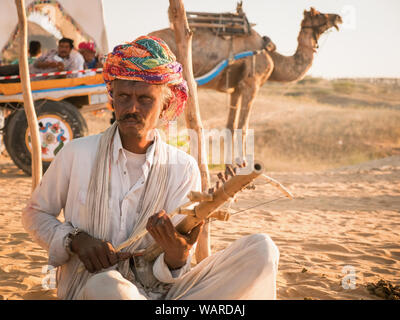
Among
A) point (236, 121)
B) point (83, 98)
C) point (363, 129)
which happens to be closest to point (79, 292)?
point (83, 98)

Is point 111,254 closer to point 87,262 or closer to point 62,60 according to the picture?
point 87,262

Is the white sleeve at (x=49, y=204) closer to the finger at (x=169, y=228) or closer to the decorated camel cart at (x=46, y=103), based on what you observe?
the finger at (x=169, y=228)

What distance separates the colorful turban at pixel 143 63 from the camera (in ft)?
7.53

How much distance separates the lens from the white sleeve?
228cm

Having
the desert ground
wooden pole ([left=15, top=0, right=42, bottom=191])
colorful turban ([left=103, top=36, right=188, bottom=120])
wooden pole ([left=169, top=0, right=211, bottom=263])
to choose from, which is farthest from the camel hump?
colorful turban ([left=103, top=36, right=188, bottom=120])

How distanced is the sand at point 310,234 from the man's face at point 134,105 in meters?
0.63

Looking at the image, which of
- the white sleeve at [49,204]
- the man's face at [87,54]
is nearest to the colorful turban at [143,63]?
the white sleeve at [49,204]

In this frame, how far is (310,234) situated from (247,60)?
5.32 meters

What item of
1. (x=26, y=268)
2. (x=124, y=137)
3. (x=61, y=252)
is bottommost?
(x=26, y=268)

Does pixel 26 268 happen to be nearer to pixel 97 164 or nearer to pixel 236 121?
pixel 97 164

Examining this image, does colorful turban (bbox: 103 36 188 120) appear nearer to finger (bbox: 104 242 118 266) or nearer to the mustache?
the mustache

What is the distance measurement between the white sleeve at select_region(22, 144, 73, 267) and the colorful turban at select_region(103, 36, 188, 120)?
1.56 feet

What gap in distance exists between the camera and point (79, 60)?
8242 millimetres
